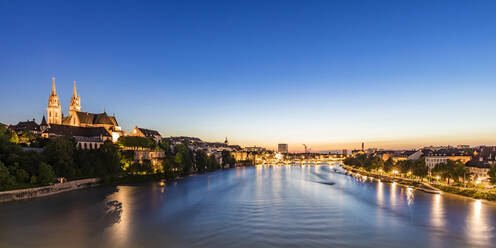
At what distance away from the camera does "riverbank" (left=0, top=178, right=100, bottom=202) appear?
27.7m

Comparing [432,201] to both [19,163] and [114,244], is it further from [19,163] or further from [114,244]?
[19,163]

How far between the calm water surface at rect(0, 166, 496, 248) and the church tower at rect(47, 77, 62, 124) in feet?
136

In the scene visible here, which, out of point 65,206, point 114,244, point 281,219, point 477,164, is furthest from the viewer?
point 477,164

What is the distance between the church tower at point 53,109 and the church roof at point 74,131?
14.7 m

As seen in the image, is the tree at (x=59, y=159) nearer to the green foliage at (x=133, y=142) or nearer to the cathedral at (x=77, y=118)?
the green foliage at (x=133, y=142)

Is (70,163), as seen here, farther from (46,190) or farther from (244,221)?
(244,221)

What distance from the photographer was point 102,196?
105ft

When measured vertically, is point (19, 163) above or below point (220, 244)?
above

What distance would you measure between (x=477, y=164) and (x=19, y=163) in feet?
191

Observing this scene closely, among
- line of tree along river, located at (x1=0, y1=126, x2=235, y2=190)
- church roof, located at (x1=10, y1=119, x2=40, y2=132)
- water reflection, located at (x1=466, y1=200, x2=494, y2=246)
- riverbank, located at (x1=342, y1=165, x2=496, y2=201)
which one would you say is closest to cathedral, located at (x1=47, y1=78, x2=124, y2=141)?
church roof, located at (x1=10, y1=119, x2=40, y2=132)

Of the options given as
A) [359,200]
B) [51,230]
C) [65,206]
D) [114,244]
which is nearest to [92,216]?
[51,230]

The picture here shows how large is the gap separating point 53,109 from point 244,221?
6289cm

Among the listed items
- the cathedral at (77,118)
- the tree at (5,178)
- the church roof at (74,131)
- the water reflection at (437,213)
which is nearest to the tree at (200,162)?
the cathedral at (77,118)

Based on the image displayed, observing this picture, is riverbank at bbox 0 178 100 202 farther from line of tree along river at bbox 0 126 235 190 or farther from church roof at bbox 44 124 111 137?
church roof at bbox 44 124 111 137
